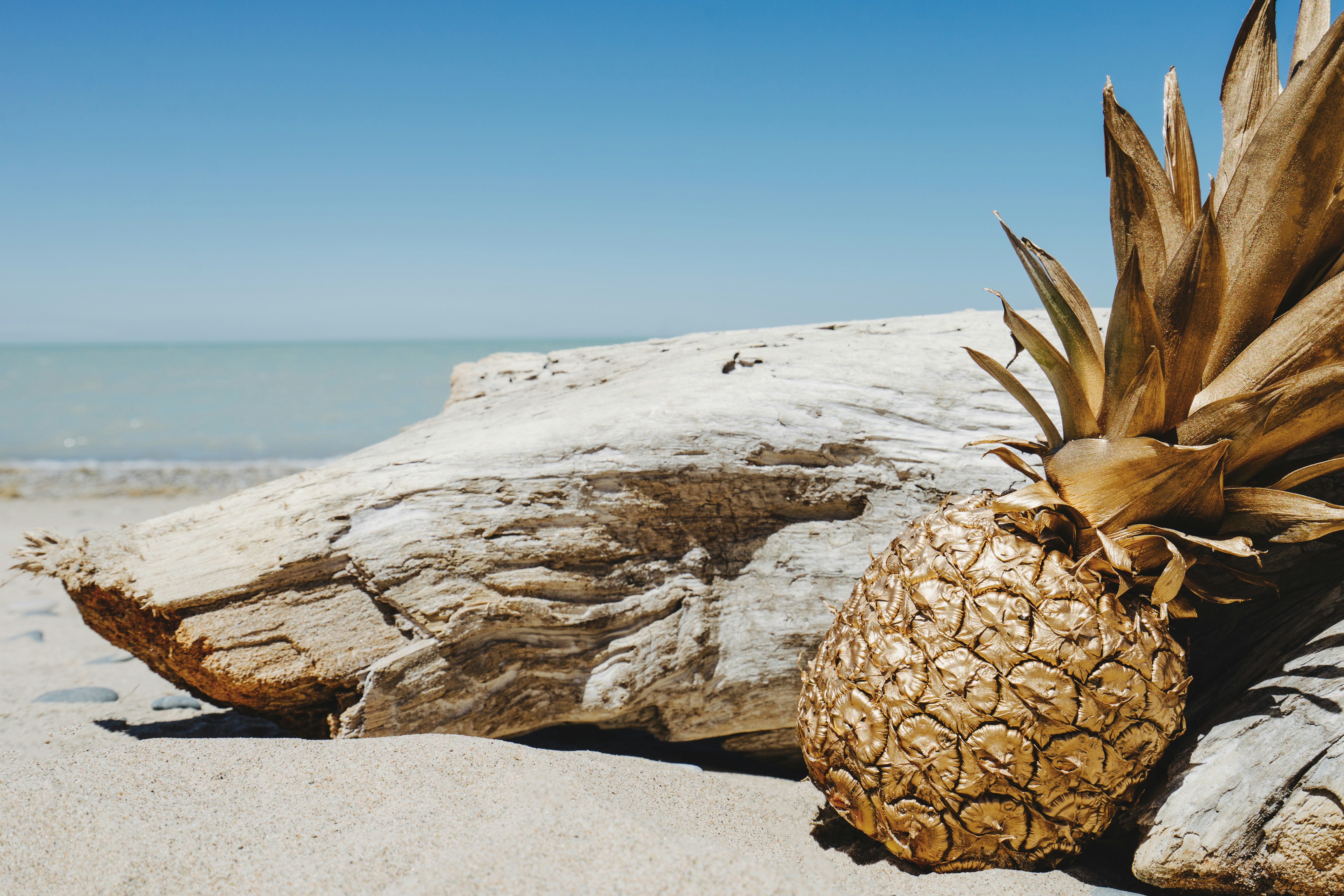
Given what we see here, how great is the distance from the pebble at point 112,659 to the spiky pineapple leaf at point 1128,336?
4.68 meters

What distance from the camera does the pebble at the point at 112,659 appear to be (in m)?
3.96

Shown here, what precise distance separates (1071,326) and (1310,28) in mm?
933

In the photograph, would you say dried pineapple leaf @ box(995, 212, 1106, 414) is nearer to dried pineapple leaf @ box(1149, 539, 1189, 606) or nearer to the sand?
dried pineapple leaf @ box(1149, 539, 1189, 606)

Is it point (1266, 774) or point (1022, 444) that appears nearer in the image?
point (1266, 774)

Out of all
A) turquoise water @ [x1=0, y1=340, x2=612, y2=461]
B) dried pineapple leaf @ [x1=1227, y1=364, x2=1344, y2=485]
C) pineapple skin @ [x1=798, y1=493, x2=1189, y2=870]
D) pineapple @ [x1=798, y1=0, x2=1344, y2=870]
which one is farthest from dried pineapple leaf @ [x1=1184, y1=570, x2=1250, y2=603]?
turquoise water @ [x1=0, y1=340, x2=612, y2=461]

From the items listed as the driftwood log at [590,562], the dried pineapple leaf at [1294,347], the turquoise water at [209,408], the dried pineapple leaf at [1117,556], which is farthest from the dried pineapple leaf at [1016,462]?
the turquoise water at [209,408]

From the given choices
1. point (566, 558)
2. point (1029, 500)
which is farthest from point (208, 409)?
point (1029, 500)

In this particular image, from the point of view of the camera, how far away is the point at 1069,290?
1823 millimetres

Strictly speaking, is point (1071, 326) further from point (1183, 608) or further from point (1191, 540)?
point (1183, 608)

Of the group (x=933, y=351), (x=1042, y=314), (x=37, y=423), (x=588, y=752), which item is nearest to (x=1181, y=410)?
(x=933, y=351)

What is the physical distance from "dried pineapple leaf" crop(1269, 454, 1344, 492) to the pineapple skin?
412mm

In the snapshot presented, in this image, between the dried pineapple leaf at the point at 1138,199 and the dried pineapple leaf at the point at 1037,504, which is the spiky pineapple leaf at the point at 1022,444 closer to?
the dried pineapple leaf at the point at 1037,504

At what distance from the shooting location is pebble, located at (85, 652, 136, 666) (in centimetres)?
396

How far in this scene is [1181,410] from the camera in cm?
172
